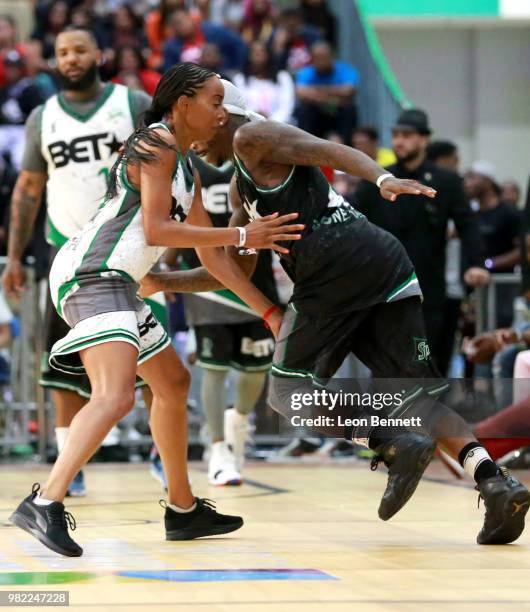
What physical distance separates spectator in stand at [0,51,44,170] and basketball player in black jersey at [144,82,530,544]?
26.1 feet

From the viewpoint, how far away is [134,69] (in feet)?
48.2

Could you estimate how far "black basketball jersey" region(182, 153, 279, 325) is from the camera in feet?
25.4

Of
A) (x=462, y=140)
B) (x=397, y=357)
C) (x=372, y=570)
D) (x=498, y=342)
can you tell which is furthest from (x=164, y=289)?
(x=462, y=140)

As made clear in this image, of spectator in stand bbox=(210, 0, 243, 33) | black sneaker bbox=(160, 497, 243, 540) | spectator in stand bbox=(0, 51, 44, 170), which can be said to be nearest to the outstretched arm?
black sneaker bbox=(160, 497, 243, 540)

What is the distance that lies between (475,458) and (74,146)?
123 inches

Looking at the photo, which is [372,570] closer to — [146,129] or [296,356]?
[296,356]

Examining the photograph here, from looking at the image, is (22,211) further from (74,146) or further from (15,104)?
(15,104)

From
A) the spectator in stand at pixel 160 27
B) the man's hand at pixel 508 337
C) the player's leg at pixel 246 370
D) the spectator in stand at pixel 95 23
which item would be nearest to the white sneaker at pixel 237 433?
the player's leg at pixel 246 370

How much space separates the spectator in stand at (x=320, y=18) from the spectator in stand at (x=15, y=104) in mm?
4362

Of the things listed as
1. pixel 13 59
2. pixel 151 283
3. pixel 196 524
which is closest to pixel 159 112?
pixel 151 283

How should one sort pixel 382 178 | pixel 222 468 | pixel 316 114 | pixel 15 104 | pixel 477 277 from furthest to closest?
pixel 316 114, pixel 15 104, pixel 477 277, pixel 222 468, pixel 382 178

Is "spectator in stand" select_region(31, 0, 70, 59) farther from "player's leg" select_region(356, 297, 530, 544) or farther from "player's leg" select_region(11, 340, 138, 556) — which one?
"player's leg" select_region(11, 340, 138, 556)

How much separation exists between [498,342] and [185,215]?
354cm

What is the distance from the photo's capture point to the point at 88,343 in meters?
4.83
